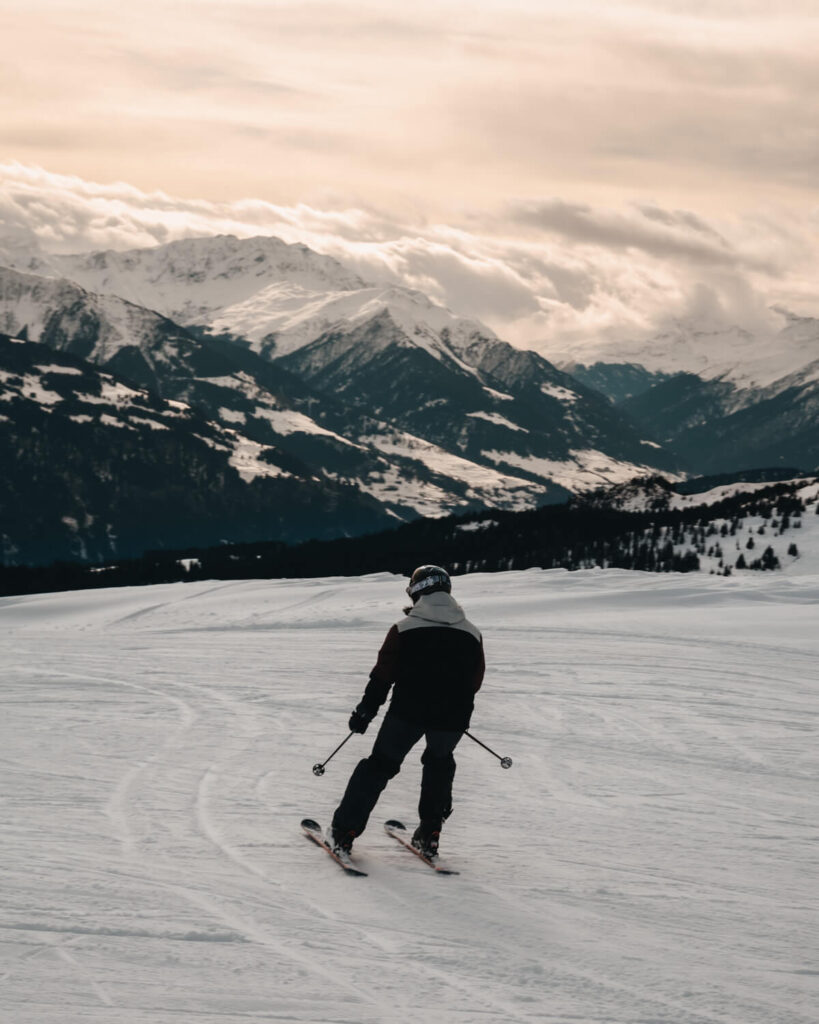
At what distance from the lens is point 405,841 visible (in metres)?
10.9

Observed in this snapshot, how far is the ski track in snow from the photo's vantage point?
7402mm

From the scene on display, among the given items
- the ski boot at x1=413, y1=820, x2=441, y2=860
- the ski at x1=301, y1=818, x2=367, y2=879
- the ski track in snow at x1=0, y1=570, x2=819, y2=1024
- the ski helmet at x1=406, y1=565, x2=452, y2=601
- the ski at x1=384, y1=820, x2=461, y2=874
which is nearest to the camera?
the ski track in snow at x1=0, y1=570, x2=819, y2=1024

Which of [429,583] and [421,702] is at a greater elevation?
[429,583]

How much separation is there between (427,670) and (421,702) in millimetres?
284

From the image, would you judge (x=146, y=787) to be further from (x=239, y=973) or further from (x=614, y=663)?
(x=614, y=663)

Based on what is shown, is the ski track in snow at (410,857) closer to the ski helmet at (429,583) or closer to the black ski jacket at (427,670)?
the black ski jacket at (427,670)

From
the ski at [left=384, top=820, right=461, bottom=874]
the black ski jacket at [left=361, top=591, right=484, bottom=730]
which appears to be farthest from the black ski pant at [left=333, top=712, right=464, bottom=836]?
the ski at [left=384, top=820, right=461, bottom=874]

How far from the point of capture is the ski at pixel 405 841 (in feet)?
33.2

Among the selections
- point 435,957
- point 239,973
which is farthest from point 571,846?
point 239,973

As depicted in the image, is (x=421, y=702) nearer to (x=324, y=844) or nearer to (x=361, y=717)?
(x=361, y=717)

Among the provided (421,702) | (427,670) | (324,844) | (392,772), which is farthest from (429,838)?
(427,670)

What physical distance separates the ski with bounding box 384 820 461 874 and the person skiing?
8cm

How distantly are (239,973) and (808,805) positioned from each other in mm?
7530

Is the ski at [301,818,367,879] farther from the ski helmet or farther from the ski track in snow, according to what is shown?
the ski helmet
